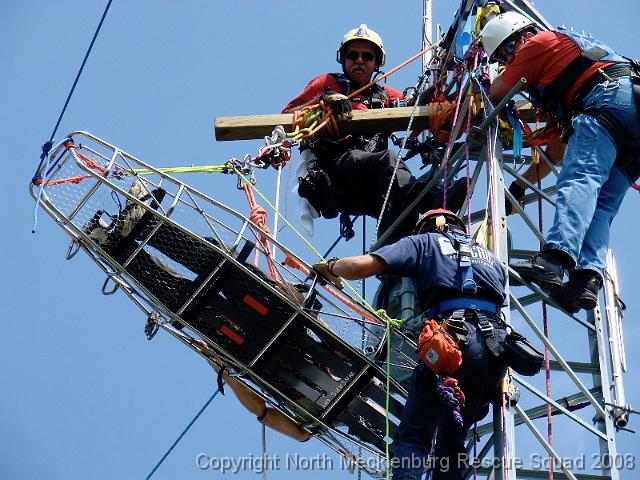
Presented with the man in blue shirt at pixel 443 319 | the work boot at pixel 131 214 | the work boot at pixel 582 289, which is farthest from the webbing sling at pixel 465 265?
the work boot at pixel 131 214

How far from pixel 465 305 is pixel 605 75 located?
2.62 meters

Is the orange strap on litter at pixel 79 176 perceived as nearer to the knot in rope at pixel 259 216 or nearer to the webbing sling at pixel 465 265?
the knot in rope at pixel 259 216

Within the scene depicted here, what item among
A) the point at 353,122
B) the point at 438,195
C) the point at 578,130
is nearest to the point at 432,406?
the point at 578,130

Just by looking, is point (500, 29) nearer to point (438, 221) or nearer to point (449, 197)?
point (449, 197)

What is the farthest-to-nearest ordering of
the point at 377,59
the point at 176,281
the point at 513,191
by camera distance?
the point at 377,59
the point at 513,191
the point at 176,281

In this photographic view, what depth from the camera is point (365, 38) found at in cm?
1484

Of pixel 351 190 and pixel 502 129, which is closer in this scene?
pixel 502 129

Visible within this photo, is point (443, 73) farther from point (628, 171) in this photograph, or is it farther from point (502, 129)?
point (628, 171)

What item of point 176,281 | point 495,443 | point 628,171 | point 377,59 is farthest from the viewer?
point 377,59

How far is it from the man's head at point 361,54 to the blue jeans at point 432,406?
4.89 metres

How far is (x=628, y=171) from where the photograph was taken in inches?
474

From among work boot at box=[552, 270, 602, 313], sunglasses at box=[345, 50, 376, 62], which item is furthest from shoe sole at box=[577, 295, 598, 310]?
sunglasses at box=[345, 50, 376, 62]

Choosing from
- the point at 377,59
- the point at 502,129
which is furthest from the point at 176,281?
the point at 377,59

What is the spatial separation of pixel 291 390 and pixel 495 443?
1.81 meters
